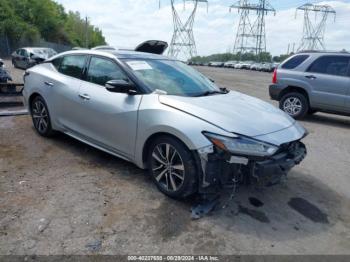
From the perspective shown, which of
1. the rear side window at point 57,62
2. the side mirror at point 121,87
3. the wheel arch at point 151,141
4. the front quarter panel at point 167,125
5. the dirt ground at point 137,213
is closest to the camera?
the dirt ground at point 137,213

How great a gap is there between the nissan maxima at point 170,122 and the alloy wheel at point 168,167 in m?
0.01

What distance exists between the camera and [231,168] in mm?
3393

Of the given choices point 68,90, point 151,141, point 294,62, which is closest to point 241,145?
point 151,141

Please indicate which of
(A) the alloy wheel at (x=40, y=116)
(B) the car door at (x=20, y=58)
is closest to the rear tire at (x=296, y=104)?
(A) the alloy wheel at (x=40, y=116)

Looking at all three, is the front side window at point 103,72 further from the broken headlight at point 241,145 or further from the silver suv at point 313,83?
the silver suv at point 313,83

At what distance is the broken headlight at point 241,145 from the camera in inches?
130

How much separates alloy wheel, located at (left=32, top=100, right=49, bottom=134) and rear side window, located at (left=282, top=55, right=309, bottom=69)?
6.30 metres

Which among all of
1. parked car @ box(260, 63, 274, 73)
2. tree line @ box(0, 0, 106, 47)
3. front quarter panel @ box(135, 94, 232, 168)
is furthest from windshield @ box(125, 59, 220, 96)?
parked car @ box(260, 63, 274, 73)

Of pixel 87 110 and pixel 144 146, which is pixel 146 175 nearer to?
pixel 144 146

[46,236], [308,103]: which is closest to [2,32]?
[308,103]

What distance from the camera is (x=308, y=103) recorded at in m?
8.80

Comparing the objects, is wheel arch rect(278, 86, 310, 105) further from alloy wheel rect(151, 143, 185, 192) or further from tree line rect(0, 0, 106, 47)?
tree line rect(0, 0, 106, 47)

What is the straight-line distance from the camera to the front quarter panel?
11.3 feet

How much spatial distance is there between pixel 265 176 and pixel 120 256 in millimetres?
1575
